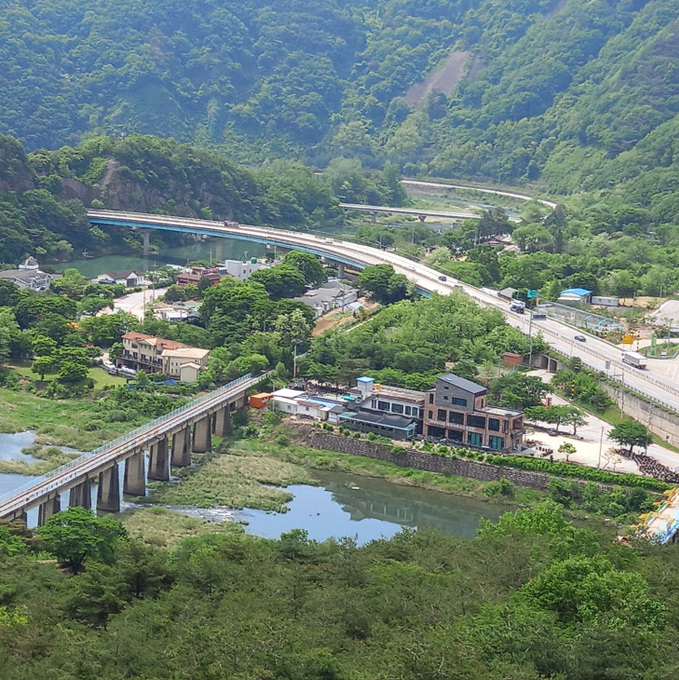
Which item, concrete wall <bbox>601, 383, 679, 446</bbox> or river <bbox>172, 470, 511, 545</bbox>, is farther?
concrete wall <bbox>601, 383, 679, 446</bbox>

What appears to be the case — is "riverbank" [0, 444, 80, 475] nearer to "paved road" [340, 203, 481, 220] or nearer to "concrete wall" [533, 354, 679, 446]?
"concrete wall" [533, 354, 679, 446]

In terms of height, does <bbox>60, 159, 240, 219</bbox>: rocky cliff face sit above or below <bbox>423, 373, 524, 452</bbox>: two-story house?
above

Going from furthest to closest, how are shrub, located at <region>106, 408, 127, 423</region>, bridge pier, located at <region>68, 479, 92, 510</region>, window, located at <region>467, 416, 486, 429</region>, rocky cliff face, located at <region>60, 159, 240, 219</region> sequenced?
rocky cliff face, located at <region>60, 159, 240, 219</region> < shrub, located at <region>106, 408, 127, 423</region> < window, located at <region>467, 416, 486, 429</region> < bridge pier, located at <region>68, 479, 92, 510</region>

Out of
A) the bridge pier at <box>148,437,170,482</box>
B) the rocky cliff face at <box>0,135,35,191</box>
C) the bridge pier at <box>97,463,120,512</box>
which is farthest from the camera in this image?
the rocky cliff face at <box>0,135,35,191</box>

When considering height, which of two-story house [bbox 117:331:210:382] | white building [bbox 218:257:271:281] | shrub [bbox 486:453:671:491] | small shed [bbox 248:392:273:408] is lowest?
shrub [bbox 486:453:671:491]

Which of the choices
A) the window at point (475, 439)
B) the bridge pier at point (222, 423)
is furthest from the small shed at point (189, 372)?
the window at point (475, 439)

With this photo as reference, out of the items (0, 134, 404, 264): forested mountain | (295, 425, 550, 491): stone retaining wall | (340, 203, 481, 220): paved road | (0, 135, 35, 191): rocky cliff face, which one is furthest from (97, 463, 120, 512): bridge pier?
(340, 203, 481, 220): paved road
